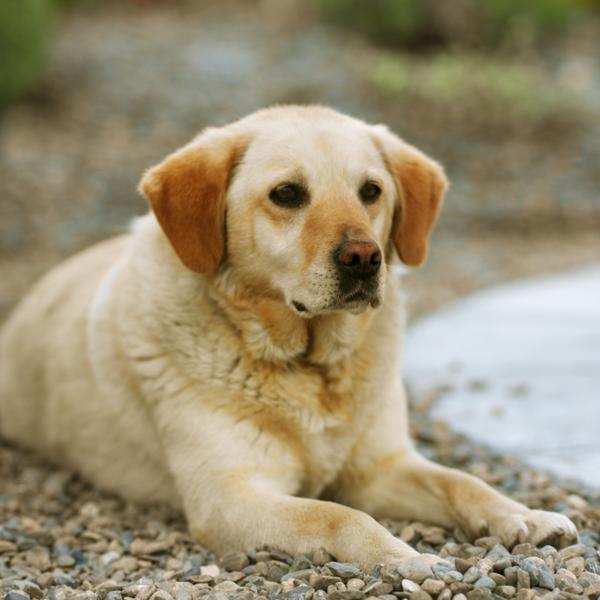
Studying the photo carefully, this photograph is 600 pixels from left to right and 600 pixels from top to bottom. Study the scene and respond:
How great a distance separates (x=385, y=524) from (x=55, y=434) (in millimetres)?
1519

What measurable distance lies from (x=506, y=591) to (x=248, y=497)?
2.91 ft

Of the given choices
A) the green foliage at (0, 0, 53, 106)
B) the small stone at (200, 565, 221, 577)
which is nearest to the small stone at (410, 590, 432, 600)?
the small stone at (200, 565, 221, 577)

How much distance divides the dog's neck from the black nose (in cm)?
28

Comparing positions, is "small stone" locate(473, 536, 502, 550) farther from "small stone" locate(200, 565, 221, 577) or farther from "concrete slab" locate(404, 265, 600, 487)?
"concrete slab" locate(404, 265, 600, 487)

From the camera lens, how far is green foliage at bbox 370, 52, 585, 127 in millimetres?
10781

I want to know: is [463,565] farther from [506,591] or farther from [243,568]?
[243,568]

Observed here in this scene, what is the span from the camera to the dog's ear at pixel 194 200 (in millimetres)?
3156

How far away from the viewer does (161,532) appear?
128 inches

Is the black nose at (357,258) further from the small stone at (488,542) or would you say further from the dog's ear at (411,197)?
A: the small stone at (488,542)

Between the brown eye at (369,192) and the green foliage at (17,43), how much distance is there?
20.1ft

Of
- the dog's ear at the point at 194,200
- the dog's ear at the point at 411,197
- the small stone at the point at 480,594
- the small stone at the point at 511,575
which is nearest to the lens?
the small stone at the point at 480,594

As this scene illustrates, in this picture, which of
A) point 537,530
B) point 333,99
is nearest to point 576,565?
point 537,530

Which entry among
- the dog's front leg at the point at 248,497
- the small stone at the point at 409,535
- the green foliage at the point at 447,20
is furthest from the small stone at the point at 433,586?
the green foliage at the point at 447,20

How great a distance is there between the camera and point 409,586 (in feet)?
7.93
